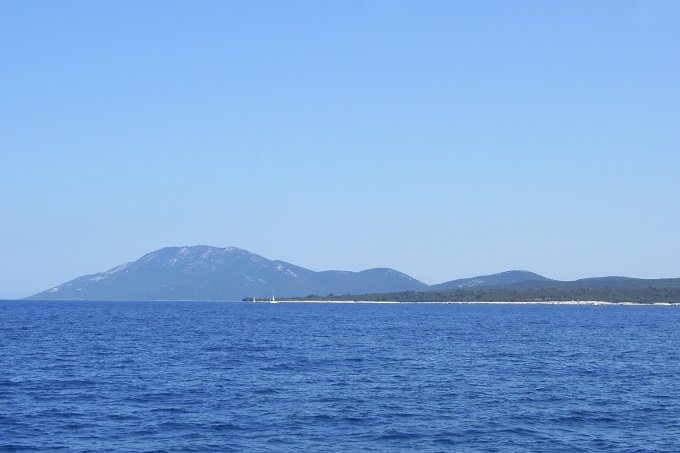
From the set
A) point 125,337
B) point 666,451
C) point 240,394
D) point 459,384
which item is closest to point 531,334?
point 125,337

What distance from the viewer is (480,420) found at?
120ft

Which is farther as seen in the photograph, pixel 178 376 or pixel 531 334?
pixel 531 334

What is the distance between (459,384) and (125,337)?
48.3 meters

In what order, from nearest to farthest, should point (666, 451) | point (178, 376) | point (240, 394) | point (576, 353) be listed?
1. point (666, 451)
2. point (240, 394)
3. point (178, 376)
4. point (576, 353)

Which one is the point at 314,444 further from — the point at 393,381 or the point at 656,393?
the point at 656,393

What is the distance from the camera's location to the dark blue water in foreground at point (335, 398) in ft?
107

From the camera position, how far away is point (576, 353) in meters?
70.2

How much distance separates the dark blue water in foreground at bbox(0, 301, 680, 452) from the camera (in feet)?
107

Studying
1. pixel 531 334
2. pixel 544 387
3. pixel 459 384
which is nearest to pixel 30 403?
pixel 459 384

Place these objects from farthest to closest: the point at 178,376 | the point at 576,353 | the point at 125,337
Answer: the point at 125,337, the point at 576,353, the point at 178,376

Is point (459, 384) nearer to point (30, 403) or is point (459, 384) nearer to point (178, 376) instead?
point (178, 376)

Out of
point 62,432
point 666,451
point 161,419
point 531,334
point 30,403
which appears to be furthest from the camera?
point 531,334

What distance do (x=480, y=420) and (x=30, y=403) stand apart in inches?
844

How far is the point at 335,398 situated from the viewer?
41938mm
